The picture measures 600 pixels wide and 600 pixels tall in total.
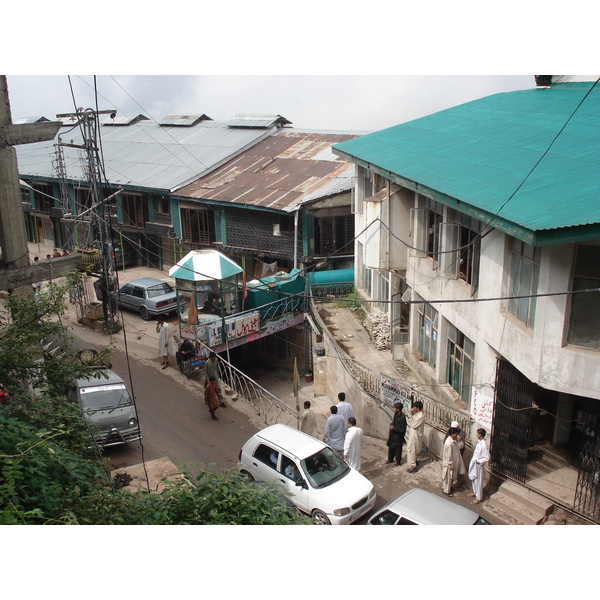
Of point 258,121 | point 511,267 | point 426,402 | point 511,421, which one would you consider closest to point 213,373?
point 426,402

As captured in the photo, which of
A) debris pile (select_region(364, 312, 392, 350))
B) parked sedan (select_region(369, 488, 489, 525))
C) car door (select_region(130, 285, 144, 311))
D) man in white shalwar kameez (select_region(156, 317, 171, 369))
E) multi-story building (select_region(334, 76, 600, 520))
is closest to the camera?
parked sedan (select_region(369, 488, 489, 525))

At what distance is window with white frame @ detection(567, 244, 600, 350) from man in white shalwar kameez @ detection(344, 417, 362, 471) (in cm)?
450

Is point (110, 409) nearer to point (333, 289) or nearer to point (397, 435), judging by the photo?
point (397, 435)

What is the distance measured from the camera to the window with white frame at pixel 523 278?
10719 mm

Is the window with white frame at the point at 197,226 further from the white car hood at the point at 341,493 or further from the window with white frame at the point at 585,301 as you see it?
the window with white frame at the point at 585,301

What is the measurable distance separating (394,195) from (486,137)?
3030 millimetres

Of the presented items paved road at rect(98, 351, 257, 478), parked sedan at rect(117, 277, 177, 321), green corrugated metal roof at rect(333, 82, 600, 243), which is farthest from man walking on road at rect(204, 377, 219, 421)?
parked sedan at rect(117, 277, 177, 321)

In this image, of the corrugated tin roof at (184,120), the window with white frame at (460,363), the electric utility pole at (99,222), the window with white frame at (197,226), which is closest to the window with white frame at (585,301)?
the window with white frame at (460,363)

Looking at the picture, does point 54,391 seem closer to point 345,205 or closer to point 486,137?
point 486,137

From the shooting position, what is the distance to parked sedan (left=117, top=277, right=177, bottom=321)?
81.5 ft

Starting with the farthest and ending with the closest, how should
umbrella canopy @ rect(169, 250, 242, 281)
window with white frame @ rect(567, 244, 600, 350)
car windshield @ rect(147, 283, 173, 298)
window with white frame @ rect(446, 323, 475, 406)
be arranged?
car windshield @ rect(147, 283, 173, 298) < umbrella canopy @ rect(169, 250, 242, 281) < window with white frame @ rect(446, 323, 475, 406) < window with white frame @ rect(567, 244, 600, 350)

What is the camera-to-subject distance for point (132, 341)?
22859 mm

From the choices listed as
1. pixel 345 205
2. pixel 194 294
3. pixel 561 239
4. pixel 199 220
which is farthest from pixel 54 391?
pixel 199 220

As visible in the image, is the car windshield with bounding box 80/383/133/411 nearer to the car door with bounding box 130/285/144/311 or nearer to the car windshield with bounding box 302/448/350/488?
the car windshield with bounding box 302/448/350/488
